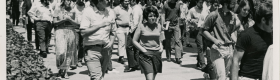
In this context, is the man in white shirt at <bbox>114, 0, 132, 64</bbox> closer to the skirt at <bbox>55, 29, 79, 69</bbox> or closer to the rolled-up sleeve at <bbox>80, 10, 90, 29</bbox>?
the skirt at <bbox>55, 29, 79, 69</bbox>

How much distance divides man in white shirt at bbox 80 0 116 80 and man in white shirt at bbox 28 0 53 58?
4993mm

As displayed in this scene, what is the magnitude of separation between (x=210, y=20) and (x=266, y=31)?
209cm

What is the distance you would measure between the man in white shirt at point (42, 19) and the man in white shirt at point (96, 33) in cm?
499

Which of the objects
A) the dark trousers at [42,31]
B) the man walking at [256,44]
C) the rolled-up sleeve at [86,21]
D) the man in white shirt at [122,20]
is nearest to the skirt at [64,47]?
the man in white shirt at [122,20]

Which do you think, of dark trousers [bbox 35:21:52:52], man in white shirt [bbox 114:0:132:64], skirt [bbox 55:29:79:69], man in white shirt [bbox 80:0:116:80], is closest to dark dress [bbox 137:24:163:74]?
man in white shirt [bbox 80:0:116:80]

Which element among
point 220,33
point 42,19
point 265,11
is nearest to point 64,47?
point 42,19

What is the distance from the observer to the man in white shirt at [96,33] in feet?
22.4

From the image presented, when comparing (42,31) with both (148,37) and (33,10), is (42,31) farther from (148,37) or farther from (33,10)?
(148,37)

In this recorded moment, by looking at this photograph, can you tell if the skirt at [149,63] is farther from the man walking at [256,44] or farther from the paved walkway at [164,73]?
the paved walkway at [164,73]

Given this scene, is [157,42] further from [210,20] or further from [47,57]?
[47,57]

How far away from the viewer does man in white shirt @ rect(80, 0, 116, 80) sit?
6.82 meters

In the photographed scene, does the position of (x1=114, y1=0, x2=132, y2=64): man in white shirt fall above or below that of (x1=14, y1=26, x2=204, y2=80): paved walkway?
above

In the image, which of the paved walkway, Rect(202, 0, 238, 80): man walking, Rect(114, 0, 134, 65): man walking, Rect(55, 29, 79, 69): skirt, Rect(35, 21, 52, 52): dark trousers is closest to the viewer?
Rect(202, 0, 238, 80): man walking

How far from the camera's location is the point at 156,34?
6539 mm
